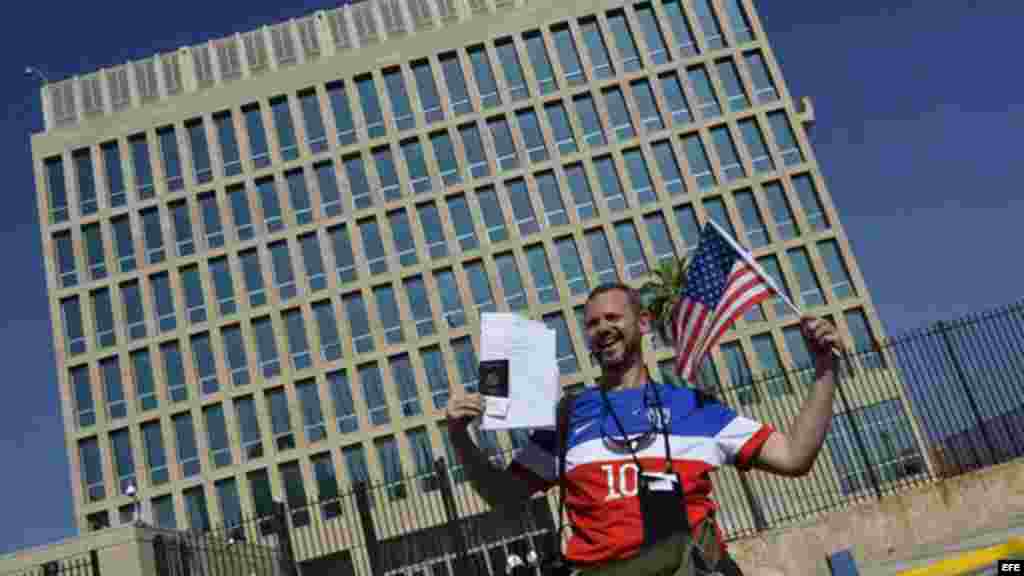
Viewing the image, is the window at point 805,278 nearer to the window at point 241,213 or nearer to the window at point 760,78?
the window at point 760,78

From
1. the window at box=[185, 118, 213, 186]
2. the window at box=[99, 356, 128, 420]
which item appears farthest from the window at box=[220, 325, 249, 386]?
the window at box=[185, 118, 213, 186]

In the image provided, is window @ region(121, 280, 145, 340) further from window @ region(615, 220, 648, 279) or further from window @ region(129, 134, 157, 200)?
window @ region(615, 220, 648, 279)

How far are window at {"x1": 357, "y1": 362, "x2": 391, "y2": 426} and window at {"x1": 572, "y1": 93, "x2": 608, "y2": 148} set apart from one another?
14477 millimetres

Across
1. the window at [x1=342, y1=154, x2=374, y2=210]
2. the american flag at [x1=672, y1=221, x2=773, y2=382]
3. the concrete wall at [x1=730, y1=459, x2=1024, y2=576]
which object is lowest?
the concrete wall at [x1=730, y1=459, x2=1024, y2=576]

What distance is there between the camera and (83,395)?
40500mm

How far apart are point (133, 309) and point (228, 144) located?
896 centimetres

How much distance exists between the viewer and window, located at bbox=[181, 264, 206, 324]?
4106cm

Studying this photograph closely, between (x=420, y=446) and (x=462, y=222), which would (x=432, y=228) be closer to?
(x=462, y=222)

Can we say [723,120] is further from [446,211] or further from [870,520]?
[870,520]

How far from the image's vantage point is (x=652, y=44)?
144ft

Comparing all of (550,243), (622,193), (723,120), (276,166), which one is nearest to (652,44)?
(723,120)

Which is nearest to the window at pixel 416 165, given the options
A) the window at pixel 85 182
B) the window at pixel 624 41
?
the window at pixel 624 41

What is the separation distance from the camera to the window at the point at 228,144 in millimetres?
43031

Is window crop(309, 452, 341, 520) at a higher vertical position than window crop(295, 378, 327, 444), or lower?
lower
